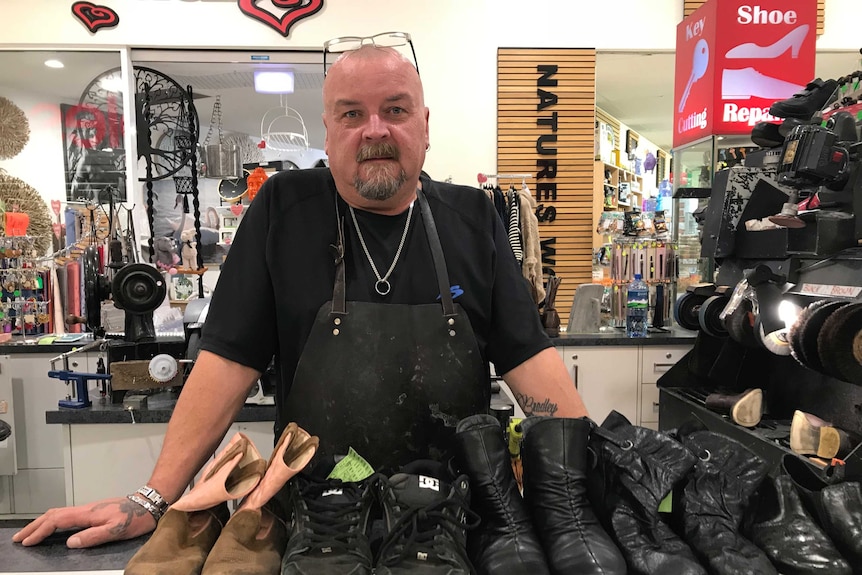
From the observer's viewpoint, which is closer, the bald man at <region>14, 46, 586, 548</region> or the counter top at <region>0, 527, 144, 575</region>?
the counter top at <region>0, 527, 144, 575</region>

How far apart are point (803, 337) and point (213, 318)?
1.84m

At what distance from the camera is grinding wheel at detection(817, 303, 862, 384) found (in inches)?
67.1

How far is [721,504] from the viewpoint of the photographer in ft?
3.13

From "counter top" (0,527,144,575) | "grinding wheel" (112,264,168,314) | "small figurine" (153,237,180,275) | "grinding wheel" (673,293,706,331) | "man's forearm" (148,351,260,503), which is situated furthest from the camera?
"small figurine" (153,237,180,275)

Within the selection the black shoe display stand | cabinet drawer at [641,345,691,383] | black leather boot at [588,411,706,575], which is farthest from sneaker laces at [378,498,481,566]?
cabinet drawer at [641,345,691,383]

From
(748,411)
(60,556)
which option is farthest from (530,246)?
(60,556)

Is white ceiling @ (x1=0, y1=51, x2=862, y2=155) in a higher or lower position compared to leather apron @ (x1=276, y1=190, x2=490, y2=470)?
higher

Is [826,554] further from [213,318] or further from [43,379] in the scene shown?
[43,379]

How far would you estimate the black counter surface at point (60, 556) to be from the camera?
0.94 m

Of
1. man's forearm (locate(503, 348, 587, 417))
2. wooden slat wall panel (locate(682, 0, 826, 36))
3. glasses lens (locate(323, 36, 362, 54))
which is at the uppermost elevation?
wooden slat wall panel (locate(682, 0, 826, 36))

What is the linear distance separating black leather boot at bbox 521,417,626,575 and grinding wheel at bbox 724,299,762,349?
5.76 ft

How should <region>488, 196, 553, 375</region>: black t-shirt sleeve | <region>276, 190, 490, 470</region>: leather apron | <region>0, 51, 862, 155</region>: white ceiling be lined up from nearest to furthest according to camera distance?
<region>276, 190, 490, 470</region>: leather apron → <region>488, 196, 553, 375</region>: black t-shirt sleeve → <region>0, 51, 862, 155</region>: white ceiling

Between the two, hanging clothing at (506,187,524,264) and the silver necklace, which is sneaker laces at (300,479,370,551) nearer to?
the silver necklace

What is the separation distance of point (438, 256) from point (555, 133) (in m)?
4.00
